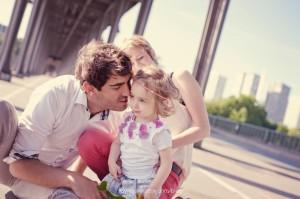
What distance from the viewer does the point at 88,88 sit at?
2.73 metres

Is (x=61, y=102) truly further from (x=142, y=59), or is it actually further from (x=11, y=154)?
(x=142, y=59)

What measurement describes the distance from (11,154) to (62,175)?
0.99ft

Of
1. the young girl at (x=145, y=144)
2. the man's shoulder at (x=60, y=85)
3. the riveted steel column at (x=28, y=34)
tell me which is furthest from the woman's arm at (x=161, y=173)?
the riveted steel column at (x=28, y=34)

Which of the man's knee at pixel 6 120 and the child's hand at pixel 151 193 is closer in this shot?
the man's knee at pixel 6 120

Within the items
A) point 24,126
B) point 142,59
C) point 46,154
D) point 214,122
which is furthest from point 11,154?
point 214,122

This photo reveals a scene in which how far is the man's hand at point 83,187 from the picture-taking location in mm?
2596

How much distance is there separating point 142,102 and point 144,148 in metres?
0.27

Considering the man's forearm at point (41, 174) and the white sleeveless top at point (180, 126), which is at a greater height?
the white sleeveless top at point (180, 126)

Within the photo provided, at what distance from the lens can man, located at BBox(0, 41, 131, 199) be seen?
2.60 m

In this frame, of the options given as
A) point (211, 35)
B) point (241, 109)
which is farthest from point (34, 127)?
point (241, 109)

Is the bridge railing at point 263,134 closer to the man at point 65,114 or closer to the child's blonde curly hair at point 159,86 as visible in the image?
the child's blonde curly hair at point 159,86

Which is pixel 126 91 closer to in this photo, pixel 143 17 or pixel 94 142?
pixel 94 142

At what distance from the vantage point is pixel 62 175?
2.67 meters

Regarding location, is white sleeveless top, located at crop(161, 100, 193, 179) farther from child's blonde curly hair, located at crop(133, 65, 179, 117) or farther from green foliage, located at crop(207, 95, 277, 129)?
green foliage, located at crop(207, 95, 277, 129)
